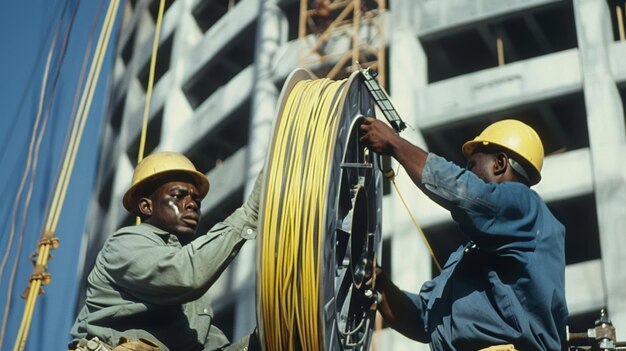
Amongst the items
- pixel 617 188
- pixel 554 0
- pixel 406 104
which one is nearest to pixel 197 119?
Answer: pixel 406 104

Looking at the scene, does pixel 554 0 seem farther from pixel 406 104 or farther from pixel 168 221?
pixel 168 221

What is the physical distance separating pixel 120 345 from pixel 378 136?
6.96 ft

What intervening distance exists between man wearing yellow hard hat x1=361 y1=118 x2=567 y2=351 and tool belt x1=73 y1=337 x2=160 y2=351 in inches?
70.8

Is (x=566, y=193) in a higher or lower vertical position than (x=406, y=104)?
lower

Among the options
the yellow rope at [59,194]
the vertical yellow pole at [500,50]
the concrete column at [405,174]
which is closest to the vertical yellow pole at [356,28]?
the concrete column at [405,174]

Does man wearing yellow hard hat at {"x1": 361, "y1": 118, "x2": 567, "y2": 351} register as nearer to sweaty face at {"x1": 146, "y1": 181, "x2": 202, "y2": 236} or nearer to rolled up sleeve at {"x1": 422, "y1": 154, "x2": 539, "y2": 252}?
rolled up sleeve at {"x1": 422, "y1": 154, "x2": 539, "y2": 252}

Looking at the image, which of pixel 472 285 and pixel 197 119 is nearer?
pixel 472 285

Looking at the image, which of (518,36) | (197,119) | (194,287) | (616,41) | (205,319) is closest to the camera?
(194,287)

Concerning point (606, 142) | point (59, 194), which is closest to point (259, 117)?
point (606, 142)

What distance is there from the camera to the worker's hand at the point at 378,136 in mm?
8291

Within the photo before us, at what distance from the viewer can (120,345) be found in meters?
8.03

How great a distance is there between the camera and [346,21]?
3366 centimetres

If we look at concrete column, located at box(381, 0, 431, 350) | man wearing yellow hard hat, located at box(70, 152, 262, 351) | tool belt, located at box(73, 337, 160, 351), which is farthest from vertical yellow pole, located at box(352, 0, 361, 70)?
tool belt, located at box(73, 337, 160, 351)

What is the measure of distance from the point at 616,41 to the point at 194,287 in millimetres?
23267
